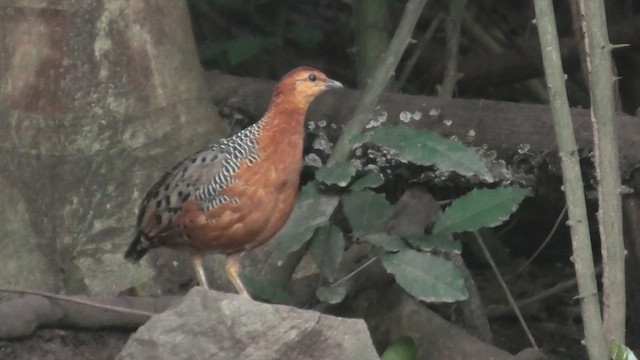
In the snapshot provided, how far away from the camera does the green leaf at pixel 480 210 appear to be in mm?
3912

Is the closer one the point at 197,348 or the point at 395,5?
the point at 197,348

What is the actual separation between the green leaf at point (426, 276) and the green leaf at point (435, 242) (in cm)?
4

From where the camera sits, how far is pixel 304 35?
621 centimetres

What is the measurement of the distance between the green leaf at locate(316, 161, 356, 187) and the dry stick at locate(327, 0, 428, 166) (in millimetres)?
216

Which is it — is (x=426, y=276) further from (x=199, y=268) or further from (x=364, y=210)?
(x=199, y=268)

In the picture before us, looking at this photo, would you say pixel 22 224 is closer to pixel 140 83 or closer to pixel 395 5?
pixel 140 83

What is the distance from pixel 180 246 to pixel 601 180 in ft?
4.36

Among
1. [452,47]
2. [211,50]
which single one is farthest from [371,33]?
[211,50]

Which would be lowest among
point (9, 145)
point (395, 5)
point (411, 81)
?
point (411, 81)

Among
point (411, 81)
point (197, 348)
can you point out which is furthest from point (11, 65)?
point (411, 81)

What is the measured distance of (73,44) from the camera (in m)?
4.22

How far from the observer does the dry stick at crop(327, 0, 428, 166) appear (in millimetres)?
4223

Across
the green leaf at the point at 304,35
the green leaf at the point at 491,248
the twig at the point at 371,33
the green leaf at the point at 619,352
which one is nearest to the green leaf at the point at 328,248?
the green leaf at the point at 619,352

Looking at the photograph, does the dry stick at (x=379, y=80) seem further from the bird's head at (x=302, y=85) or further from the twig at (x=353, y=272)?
the twig at (x=353, y=272)
